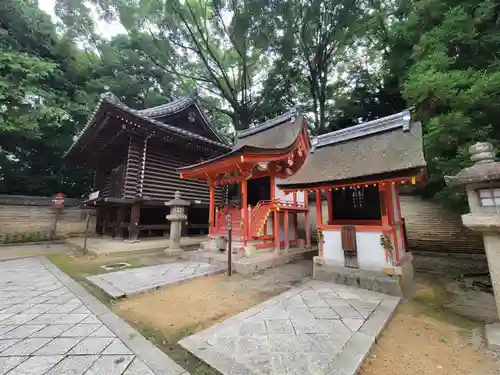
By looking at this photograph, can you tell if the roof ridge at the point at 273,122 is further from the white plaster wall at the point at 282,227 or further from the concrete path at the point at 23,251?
the concrete path at the point at 23,251

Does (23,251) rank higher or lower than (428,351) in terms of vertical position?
higher

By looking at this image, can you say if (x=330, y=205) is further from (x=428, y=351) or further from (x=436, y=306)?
(x=428, y=351)

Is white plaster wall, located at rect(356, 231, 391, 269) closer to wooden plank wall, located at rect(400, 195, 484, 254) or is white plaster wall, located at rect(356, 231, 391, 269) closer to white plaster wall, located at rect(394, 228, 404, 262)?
white plaster wall, located at rect(394, 228, 404, 262)

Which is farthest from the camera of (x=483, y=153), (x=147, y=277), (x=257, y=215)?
(x=257, y=215)

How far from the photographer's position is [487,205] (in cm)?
330

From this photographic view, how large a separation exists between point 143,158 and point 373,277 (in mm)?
10252

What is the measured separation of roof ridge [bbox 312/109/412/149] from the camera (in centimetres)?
596

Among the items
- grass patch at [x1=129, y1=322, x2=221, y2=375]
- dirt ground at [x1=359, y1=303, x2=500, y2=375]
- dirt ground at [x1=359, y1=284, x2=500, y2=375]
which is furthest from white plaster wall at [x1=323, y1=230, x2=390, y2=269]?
grass patch at [x1=129, y1=322, x2=221, y2=375]

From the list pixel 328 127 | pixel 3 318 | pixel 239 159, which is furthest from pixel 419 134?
pixel 328 127

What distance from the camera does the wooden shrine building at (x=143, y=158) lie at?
1000 centimetres

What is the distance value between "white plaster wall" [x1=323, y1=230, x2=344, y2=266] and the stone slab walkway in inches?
177

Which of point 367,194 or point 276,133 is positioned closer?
point 367,194

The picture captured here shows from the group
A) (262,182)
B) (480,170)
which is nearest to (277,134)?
(262,182)

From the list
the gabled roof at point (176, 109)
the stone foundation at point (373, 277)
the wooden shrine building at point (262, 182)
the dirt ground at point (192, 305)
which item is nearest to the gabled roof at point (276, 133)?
the wooden shrine building at point (262, 182)
